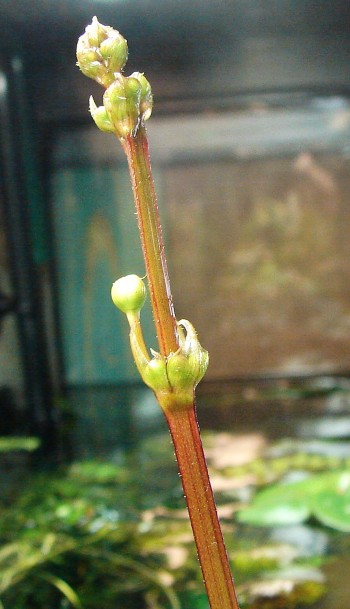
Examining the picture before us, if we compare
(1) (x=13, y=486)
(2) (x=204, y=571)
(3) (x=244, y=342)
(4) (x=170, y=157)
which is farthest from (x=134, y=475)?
(2) (x=204, y=571)

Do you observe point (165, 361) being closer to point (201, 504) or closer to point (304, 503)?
point (201, 504)

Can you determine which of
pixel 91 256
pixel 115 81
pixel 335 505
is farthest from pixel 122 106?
pixel 91 256

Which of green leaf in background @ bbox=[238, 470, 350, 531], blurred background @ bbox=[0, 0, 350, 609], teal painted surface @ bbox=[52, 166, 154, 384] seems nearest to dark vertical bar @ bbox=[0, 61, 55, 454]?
blurred background @ bbox=[0, 0, 350, 609]

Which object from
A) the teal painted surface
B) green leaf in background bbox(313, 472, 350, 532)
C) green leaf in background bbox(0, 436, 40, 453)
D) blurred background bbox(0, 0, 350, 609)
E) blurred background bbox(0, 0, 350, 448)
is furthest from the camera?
the teal painted surface

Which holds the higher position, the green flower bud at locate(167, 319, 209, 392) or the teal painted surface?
the teal painted surface

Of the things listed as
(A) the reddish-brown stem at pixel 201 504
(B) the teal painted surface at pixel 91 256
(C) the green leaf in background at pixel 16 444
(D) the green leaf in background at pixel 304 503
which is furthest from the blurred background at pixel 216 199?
(A) the reddish-brown stem at pixel 201 504

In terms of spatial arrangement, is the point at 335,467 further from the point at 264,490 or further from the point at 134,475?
the point at 134,475

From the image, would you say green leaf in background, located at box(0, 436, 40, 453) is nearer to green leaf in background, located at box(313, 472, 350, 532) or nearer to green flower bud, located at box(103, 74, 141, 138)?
green leaf in background, located at box(313, 472, 350, 532)
